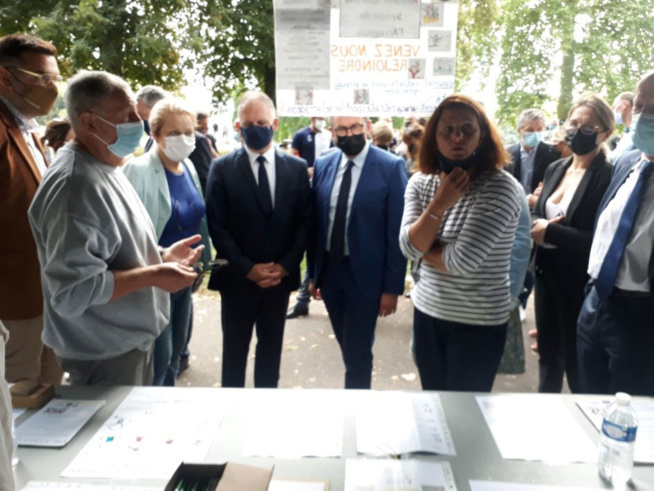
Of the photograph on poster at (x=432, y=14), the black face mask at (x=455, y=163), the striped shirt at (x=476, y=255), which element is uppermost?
the photograph on poster at (x=432, y=14)

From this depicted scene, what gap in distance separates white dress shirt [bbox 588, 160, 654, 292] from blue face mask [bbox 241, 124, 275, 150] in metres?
1.64

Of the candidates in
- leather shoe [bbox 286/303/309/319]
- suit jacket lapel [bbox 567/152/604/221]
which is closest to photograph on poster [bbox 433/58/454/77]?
suit jacket lapel [bbox 567/152/604/221]

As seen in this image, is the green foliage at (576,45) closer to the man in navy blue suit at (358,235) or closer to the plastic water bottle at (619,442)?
the man in navy blue suit at (358,235)

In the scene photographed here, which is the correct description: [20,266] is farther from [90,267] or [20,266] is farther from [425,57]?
[425,57]

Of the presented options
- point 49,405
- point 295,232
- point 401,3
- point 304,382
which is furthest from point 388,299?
point 49,405

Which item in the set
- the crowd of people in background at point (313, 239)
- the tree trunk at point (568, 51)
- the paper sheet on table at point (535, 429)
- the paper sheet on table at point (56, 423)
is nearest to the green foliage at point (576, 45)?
the tree trunk at point (568, 51)

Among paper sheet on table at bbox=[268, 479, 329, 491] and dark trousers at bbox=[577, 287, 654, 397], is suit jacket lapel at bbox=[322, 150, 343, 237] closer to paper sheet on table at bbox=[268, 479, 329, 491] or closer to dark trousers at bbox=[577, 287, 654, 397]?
dark trousers at bbox=[577, 287, 654, 397]

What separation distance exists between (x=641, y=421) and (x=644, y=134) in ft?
3.57

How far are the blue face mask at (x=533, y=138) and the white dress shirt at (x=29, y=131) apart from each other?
381cm

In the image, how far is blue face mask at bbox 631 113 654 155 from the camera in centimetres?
188

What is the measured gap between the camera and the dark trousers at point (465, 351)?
1.92 metres

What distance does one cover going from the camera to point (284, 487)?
1.14 metres

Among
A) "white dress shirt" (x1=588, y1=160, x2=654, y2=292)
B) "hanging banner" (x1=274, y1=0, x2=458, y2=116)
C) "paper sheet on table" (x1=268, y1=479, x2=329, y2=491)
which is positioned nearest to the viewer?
"paper sheet on table" (x1=268, y1=479, x2=329, y2=491)

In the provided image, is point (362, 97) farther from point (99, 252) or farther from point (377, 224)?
point (99, 252)
